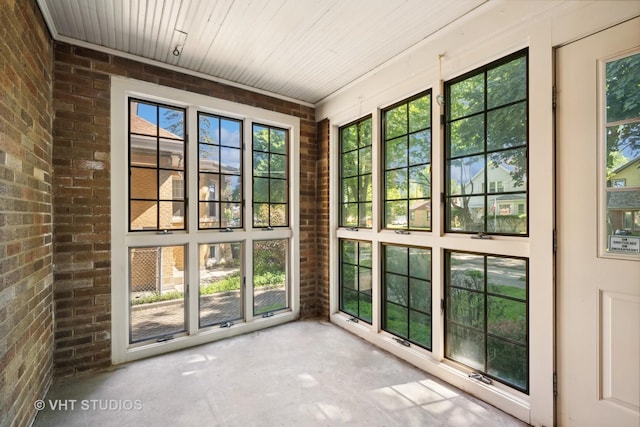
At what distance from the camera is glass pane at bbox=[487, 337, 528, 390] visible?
2.02m

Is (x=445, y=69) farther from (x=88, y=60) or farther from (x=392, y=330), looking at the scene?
(x=88, y=60)

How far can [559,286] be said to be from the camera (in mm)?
1816

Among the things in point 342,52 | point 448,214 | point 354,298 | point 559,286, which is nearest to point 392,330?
point 354,298

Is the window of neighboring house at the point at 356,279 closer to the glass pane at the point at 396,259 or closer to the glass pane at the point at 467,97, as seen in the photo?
the glass pane at the point at 396,259

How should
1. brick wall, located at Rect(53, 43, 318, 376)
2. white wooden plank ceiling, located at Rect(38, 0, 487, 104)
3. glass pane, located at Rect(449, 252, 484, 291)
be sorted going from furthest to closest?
brick wall, located at Rect(53, 43, 318, 376)
glass pane, located at Rect(449, 252, 484, 291)
white wooden plank ceiling, located at Rect(38, 0, 487, 104)

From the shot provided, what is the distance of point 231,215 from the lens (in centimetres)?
341

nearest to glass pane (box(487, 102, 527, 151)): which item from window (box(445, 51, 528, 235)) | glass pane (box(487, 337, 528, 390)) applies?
window (box(445, 51, 528, 235))

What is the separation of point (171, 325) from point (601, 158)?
3880 millimetres

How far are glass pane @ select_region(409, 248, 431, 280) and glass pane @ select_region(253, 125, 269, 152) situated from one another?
87.2 inches

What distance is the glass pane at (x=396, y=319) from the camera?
290 cm

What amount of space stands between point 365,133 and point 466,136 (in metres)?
1.28

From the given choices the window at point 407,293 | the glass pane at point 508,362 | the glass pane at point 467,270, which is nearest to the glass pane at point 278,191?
the window at point 407,293

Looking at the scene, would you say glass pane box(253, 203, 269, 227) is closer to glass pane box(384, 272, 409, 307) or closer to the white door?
glass pane box(384, 272, 409, 307)

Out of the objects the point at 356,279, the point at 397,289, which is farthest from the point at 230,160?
the point at 397,289
